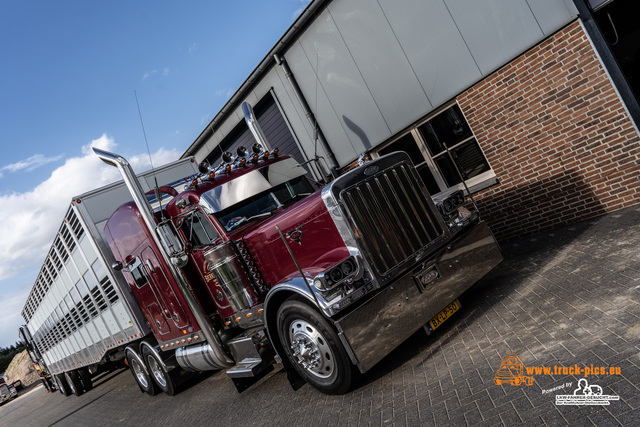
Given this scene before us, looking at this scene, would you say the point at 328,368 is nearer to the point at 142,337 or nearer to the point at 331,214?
the point at 331,214

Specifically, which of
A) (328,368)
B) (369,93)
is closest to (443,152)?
(369,93)

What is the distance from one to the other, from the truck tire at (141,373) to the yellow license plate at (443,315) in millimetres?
6016

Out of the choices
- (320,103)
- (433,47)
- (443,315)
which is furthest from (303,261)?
(320,103)

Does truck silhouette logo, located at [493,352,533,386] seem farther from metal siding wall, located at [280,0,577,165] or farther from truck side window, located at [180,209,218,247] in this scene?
metal siding wall, located at [280,0,577,165]

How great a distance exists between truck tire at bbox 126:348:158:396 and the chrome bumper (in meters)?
5.84

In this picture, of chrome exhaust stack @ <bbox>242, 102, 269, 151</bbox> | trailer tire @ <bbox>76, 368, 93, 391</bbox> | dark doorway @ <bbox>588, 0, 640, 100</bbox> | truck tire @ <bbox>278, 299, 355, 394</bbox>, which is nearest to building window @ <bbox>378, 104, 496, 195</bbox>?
dark doorway @ <bbox>588, 0, 640, 100</bbox>

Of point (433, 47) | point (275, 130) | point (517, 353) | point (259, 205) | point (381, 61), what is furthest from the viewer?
point (275, 130)

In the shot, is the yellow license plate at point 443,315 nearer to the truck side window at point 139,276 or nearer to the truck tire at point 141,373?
the truck side window at point 139,276

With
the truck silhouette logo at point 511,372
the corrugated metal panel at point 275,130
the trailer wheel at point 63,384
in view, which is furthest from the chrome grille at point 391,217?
the trailer wheel at point 63,384

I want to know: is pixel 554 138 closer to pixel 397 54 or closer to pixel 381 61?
pixel 397 54

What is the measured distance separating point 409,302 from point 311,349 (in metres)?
1.12

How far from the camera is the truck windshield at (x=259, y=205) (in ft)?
19.7

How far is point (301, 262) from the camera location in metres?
5.16

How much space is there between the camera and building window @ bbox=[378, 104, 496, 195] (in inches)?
334
